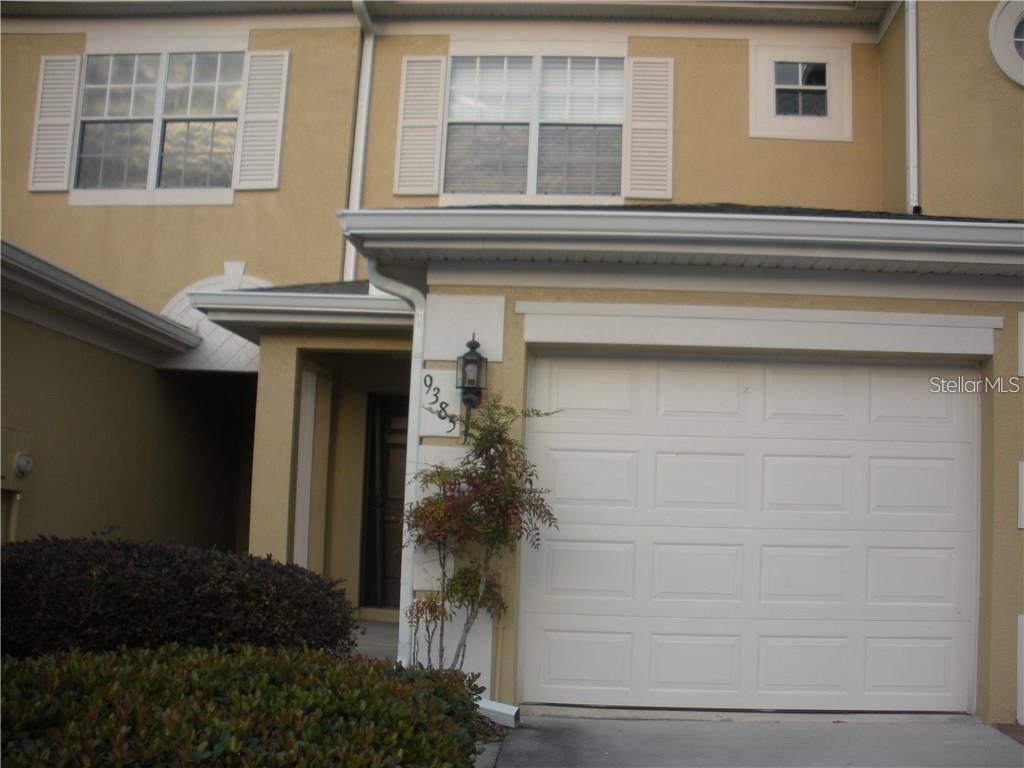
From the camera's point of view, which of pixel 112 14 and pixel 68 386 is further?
pixel 112 14

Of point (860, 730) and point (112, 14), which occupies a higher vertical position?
point (112, 14)

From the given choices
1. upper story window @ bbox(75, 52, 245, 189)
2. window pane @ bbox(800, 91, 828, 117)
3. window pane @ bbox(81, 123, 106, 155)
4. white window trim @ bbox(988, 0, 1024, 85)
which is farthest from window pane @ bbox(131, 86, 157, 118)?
white window trim @ bbox(988, 0, 1024, 85)

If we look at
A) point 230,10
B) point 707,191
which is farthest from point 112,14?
point 707,191

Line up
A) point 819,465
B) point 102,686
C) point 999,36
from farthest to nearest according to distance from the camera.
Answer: point 999,36
point 819,465
point 102,686

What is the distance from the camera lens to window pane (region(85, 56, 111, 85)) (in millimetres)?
11156

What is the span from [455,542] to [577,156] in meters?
6.00

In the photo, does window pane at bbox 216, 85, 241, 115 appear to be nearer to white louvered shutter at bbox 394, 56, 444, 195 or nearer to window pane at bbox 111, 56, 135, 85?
window pane at bbox 111, 56, 135, 85

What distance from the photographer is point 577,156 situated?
35.1 feet

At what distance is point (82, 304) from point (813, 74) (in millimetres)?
7714

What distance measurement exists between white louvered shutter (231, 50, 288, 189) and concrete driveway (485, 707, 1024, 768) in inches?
273

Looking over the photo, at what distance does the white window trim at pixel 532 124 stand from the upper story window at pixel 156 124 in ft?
5.85

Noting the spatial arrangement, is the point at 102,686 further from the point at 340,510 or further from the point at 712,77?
the point at 712,77

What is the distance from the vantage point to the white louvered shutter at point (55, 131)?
A: 1105 cm

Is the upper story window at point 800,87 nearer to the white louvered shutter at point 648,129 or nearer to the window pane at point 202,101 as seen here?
the white louvered shutter at point 648,129
